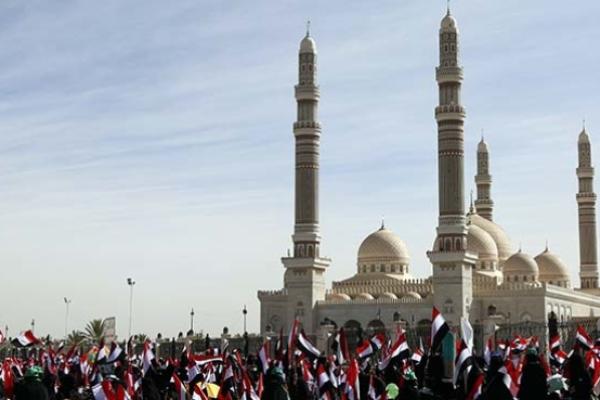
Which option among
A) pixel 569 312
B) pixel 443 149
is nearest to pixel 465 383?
pixel 443 149

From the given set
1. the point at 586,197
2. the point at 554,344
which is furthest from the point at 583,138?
the point at 554,344

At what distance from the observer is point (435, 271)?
191 ft

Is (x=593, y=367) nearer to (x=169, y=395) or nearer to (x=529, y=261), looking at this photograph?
(x=169, y=395)

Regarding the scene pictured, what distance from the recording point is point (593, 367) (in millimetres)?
16906

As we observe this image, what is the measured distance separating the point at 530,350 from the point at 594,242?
62.3 m

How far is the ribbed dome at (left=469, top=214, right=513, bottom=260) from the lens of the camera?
70.6 m

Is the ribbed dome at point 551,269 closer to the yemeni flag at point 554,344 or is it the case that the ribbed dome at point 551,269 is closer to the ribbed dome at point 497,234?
the ribbed dome at point 497,234

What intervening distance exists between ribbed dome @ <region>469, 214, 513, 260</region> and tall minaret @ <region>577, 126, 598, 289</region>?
17.0ft

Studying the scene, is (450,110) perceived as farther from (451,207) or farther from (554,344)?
(554,344)

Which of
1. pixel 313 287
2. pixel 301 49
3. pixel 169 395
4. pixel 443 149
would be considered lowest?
pixel 169 395

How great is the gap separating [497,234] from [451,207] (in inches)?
570

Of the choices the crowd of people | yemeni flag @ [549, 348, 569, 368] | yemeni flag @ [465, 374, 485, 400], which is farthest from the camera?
yemeni flag @ [549, 348, 569, 368]

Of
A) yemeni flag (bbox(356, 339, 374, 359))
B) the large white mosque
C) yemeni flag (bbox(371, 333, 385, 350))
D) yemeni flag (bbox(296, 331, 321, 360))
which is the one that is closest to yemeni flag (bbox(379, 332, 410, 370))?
yemeni flag (bbox(296, 331, 321, 360))

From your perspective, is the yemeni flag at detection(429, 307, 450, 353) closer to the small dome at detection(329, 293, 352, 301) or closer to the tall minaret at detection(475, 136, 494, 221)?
the small dome at detection(329, 293, 352, 301)
